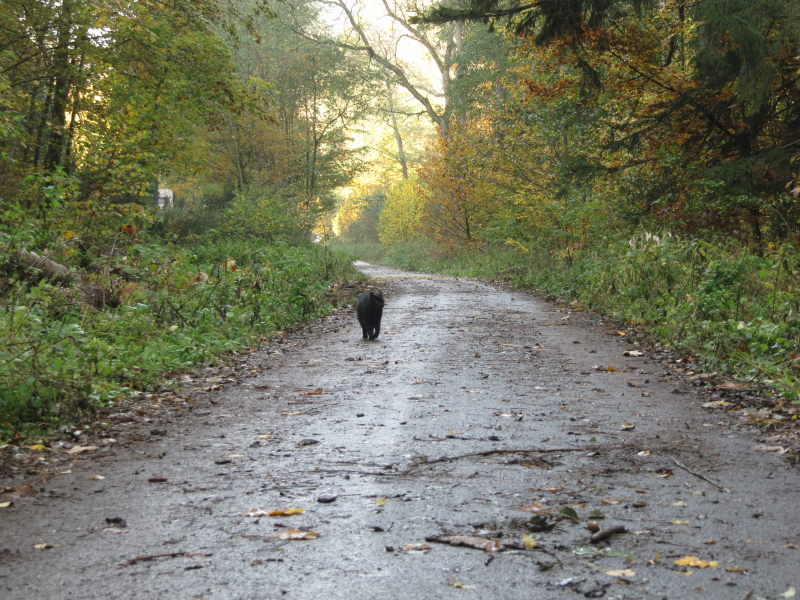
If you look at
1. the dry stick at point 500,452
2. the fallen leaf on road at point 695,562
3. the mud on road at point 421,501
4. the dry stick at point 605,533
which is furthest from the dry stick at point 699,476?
the fallen leaf on road at point 695,562

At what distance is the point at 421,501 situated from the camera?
14.2 ft

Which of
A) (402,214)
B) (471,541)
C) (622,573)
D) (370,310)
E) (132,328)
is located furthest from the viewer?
(402,214)

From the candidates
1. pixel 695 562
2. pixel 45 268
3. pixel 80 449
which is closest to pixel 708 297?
pixel 695 562

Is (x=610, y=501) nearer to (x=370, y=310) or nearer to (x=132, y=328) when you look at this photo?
(x=132, y=328)

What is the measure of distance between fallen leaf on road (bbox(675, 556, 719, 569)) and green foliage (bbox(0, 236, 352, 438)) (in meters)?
4.99

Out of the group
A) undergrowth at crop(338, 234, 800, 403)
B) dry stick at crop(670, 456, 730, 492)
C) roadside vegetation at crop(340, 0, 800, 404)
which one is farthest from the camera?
roadside vegetation at crop(340, 0, 800, 404)

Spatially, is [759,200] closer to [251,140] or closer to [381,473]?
[381,473]

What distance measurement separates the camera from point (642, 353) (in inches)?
389

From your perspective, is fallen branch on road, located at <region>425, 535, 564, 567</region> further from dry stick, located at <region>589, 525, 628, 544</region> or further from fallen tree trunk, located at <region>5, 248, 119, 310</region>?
fallen tree trunk, located at <region>5, 248, 119, 310</region>

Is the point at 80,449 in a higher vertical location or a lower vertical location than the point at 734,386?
lower

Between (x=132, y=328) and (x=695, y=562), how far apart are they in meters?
7.94

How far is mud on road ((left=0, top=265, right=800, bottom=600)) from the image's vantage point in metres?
3.29

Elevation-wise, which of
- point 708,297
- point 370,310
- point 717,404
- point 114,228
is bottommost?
point 717,404

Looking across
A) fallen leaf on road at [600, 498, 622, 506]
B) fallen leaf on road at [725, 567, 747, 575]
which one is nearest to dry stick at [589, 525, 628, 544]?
fallen leaf on road at [600, 498, 622, 506]
